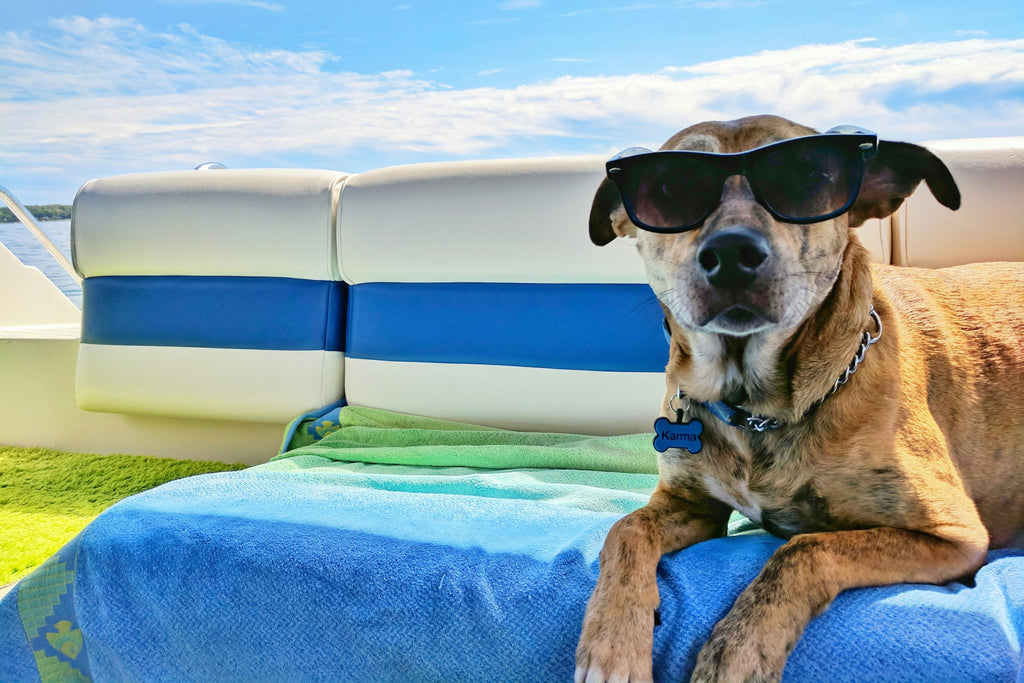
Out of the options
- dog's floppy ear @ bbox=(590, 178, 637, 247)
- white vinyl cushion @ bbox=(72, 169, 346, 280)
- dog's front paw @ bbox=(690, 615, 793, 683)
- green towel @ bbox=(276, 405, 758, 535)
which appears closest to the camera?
dog's front paw @ bbox=(690, 615, 793, 683)

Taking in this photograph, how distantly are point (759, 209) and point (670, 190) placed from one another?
0.13 m

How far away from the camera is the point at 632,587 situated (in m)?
1.08

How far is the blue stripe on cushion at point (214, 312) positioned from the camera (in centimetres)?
257

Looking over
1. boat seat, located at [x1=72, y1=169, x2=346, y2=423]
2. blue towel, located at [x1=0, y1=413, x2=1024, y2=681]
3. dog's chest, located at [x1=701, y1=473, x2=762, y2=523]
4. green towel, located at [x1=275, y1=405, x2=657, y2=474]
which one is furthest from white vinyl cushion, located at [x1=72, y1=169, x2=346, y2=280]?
dog's chest, located at [x1=701, y1=473, x2=762, y2=523]

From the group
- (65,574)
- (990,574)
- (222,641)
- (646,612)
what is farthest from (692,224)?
(65,574)

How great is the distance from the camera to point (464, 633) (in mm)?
1191

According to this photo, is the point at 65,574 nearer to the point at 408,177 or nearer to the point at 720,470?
the point at 720,470

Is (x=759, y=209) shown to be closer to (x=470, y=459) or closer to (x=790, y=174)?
(x=790, y=174)

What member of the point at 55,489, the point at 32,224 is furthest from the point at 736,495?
the point at 32,224

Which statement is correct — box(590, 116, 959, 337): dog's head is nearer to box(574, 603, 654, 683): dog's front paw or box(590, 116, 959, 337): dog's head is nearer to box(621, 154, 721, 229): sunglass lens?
box(621, 154, 721, 229): sunglass lens

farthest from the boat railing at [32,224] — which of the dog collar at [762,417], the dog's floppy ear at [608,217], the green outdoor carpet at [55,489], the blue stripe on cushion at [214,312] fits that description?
the dog collar at [762,417]

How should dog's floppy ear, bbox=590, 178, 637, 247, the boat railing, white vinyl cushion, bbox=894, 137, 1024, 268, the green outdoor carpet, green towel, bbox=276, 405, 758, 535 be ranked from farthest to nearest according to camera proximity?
the boat railing
the green outdoor carpet
white vinyl cushion, bbox=894, 137, 1024, 268
green towel, bbox=276, 405, 758, 535
dog's floppy ear, bbox=590, 178, 637, 247

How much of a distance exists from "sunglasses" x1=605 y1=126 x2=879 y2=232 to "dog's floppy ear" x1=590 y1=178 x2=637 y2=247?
232 millimetres

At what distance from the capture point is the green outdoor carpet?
219cm
